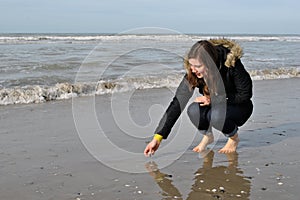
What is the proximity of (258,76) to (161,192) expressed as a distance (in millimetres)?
9104

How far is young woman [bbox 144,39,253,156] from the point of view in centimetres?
335

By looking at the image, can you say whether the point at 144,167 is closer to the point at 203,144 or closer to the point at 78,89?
the point at 203,144

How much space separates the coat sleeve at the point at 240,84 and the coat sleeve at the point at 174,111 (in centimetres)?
42

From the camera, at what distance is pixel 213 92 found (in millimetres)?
3666

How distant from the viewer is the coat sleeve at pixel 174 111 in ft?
11.2

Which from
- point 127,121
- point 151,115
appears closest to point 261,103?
point 151,115

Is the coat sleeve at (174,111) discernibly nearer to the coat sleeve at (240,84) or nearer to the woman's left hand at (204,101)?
the woman's left hand at (204,101)

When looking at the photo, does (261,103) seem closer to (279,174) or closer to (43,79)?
(279,174)

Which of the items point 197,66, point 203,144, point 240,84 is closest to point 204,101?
point 240,84

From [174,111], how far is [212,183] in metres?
0.70

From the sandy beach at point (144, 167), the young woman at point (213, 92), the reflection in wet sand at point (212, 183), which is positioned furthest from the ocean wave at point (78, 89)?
the reflection in wet sand at point (212, 183)

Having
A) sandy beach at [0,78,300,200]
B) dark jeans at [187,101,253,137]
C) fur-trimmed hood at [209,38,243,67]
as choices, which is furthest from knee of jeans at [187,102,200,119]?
fur-trimmed hood at [209,38,243,67]

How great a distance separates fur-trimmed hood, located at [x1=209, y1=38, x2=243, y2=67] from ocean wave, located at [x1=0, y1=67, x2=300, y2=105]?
4.62m

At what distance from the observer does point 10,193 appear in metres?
2.97
